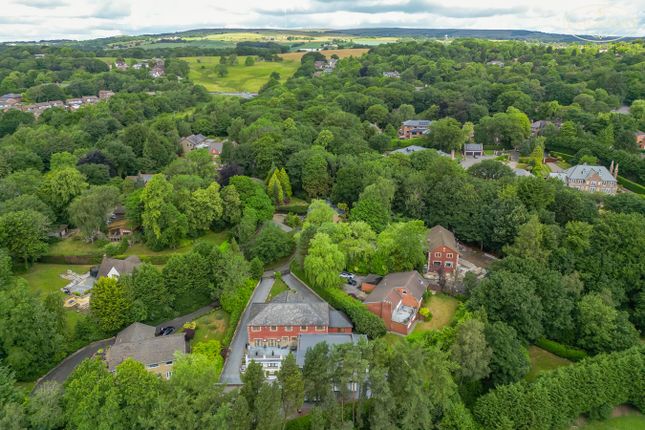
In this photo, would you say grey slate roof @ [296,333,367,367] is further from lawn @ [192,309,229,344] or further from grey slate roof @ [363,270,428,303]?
lawn @ [192,309,229,344]

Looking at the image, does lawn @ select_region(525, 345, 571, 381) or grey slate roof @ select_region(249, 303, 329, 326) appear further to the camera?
grey slate roof @ select_region(249, 303, 329, 326)

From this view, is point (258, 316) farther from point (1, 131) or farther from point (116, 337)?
point (1, 131)

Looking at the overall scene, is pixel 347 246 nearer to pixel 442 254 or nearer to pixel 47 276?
pixel 442 254

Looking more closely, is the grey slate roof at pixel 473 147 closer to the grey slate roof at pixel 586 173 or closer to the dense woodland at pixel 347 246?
the dense woodland at pixel 347 246

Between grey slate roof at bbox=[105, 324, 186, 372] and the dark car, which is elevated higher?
grey slate roof at bbox=[105, 324, 186, 372]

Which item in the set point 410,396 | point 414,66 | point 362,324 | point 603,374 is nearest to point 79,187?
point 362,324

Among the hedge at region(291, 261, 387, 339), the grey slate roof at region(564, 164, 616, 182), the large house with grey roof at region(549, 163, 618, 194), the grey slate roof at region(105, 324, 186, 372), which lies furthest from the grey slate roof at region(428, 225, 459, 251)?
the grey slate roof at region(564, 164, 616, 182)

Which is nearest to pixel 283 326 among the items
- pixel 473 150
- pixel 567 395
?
pixel 567 395
